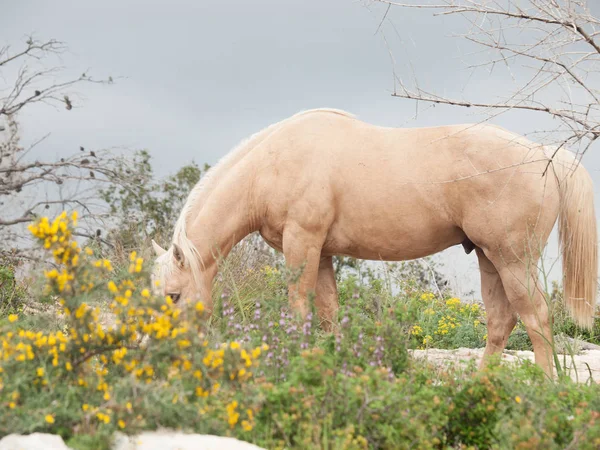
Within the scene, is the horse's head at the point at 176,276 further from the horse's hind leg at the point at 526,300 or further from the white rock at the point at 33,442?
the white rock at the point at 33,442

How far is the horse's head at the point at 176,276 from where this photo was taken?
6098 millimetres

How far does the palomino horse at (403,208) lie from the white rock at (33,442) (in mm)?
2791

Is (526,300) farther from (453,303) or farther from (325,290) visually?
(453,303)

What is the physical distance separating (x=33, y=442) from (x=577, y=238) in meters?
4.74

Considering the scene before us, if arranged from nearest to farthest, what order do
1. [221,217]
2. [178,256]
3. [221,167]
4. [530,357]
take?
[178,256] → [221,217] → [221,167] → [530,357]

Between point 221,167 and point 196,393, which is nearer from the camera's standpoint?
point 196,393

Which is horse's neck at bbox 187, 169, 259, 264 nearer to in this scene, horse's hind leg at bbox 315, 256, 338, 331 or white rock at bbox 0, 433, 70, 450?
horse's hind leg at bbox 315, 256, 338, 331

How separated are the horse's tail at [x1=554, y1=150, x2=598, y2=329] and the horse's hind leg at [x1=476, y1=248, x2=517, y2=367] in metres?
0.53


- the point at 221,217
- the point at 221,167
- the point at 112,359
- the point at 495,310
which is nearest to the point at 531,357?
the point at 495,310

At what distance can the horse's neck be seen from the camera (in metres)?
6.47

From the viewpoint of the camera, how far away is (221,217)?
21.4ft

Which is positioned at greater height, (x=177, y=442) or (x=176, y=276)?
(x=176, y=276)

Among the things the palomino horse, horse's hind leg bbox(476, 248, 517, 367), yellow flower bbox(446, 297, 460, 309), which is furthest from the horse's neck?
yellow flower bbox(446, 297, 460, 309)

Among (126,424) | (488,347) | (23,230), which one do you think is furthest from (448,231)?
(23,230)
